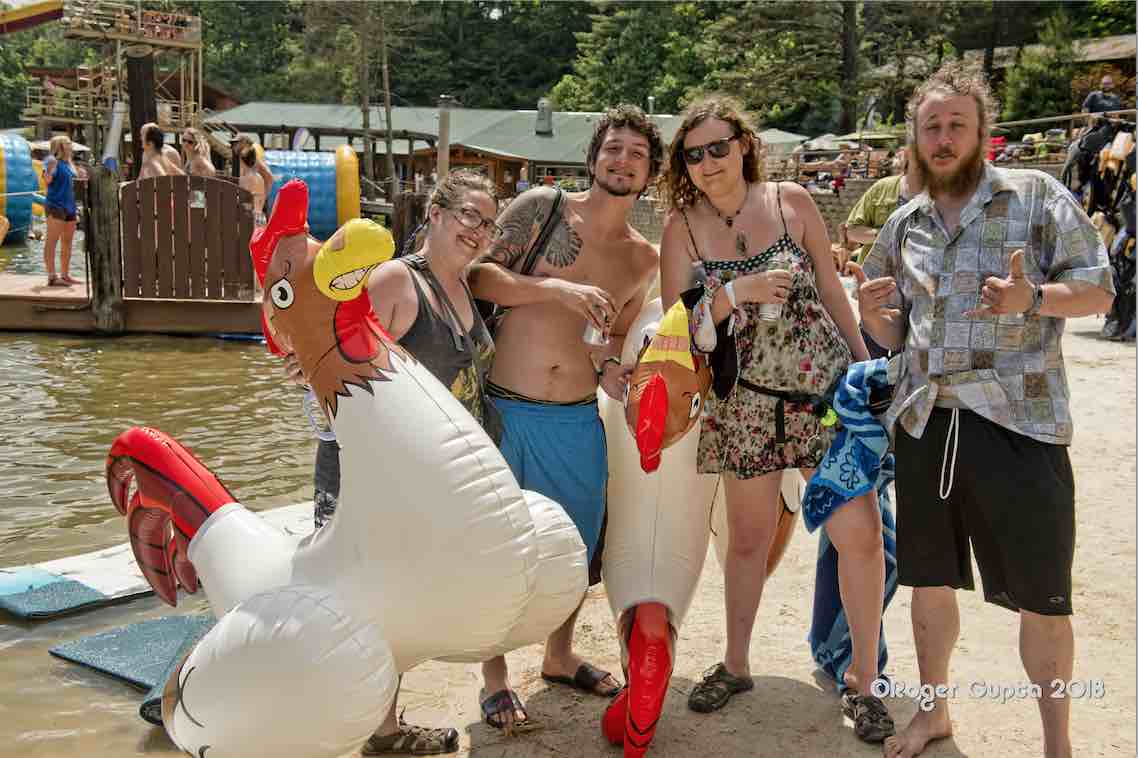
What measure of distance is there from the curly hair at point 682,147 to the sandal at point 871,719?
1.73 meters

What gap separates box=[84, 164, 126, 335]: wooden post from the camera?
399 inches

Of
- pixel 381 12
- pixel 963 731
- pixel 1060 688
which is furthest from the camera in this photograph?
pixel 381 12

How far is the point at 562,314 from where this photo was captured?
3.47 meters

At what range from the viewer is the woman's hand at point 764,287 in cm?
314

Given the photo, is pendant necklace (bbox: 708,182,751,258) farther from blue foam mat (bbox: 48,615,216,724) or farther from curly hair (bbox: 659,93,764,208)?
blue foam mat (bbox: 48,615,216,724)

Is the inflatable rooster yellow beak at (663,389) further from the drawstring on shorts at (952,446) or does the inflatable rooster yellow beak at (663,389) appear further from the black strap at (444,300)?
the drawstring on shorts at (952,446)

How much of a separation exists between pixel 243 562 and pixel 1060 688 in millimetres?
2255

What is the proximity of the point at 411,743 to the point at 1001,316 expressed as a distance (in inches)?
85.3

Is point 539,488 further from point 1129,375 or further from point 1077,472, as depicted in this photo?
point 1129,375

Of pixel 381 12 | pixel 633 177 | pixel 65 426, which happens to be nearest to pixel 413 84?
pixel 381 12

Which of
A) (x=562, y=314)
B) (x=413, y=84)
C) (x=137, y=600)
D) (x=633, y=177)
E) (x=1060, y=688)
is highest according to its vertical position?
(x=413, y=84)

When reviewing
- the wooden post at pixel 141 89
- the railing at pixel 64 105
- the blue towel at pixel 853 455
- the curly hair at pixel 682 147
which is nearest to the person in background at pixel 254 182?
the curly hair at pixel 682 147

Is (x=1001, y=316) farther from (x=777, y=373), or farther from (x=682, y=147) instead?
(x=682, y=147)

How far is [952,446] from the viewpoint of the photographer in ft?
9.58
